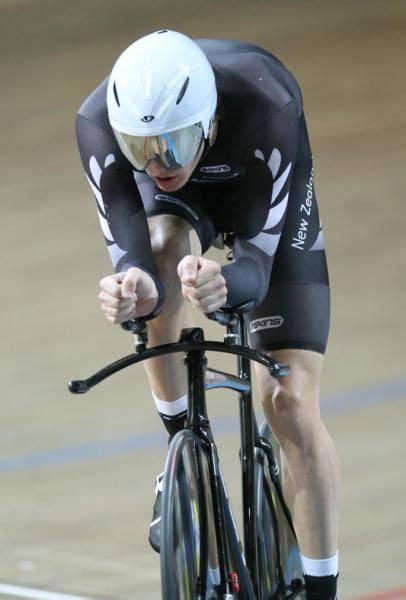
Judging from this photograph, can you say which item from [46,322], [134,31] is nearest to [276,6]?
[134,31]

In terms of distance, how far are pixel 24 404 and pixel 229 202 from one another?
212cm

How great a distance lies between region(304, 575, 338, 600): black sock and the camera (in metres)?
3.07

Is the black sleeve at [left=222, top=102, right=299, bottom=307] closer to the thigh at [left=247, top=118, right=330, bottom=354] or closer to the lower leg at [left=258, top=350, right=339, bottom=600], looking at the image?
the thigh at [left=247, top=118, right=330, bottom=354]

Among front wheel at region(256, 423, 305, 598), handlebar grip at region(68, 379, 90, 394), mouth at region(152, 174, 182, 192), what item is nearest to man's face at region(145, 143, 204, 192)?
mouth at region(152, 174, 182, 192)

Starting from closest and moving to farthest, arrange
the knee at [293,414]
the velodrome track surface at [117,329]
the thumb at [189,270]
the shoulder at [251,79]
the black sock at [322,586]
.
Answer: the thumb at [189,270] < the shoulder at [251,79] < the knee at [293,414] < the black sock at [322,586] < the velodrome track surface at [117,329]

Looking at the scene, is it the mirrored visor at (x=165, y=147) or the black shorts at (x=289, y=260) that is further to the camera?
the black shorts at (x=289, y=260)

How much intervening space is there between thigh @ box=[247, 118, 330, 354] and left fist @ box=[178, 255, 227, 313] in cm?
59

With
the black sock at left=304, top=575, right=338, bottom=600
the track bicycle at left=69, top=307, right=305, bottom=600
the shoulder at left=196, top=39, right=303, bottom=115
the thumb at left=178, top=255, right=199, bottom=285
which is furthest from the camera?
the black sock at left=304, top=575, right=338, bottom=600

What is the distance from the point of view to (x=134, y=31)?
855cm

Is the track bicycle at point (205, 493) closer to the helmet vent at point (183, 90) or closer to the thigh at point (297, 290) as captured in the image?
the thigh at point (297, 290)

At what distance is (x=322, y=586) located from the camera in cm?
308

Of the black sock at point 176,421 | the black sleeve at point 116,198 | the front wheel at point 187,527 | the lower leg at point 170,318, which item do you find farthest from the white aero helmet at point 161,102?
the black sock at point 176,421

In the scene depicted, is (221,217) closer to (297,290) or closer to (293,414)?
(297,290)

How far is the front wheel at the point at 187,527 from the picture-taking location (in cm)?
243
